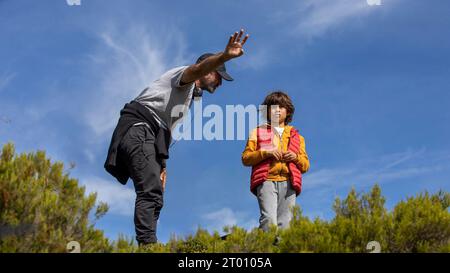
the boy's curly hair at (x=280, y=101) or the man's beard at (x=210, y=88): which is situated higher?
the boy's curly hair at (x=280, y=101)

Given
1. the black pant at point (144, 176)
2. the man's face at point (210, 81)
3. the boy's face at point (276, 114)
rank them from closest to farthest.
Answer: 1. the black pant at point (144, 176)
2. the man's face at point (210, 81)
3. the boy's face at point (276, 114)

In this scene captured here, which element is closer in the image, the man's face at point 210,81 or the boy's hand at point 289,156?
the man's face at point 210,81

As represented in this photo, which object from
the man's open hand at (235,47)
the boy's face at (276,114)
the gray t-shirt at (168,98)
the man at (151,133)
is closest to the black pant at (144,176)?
the man at (151,133)

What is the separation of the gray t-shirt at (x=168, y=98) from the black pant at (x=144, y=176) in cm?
32

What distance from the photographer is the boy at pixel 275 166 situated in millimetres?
7996

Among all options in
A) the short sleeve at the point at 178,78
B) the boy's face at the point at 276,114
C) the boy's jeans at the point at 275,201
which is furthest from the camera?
the boy's face at the point at 276,114

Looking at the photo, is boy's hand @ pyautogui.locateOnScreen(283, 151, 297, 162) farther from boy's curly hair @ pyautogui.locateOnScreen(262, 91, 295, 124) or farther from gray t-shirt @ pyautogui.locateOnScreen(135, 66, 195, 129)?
gray t-shirt @ pyautogui.locateOnScreen(135, 66, 195, 129)

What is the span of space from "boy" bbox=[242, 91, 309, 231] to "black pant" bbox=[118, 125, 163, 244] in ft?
5.92

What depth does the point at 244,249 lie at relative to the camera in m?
5.89

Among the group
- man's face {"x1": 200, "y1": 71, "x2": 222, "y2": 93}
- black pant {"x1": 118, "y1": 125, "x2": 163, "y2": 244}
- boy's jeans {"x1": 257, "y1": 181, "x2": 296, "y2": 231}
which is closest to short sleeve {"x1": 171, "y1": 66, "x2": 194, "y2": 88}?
man's face {"x1": 200, "y1": 71, "x2": 222, "y2": 93}

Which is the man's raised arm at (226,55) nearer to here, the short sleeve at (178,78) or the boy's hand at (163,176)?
the short sleeve at (178,78)

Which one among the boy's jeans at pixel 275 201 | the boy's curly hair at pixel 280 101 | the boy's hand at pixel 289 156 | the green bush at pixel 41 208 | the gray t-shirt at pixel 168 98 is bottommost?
the green bush at pixel 41 208
